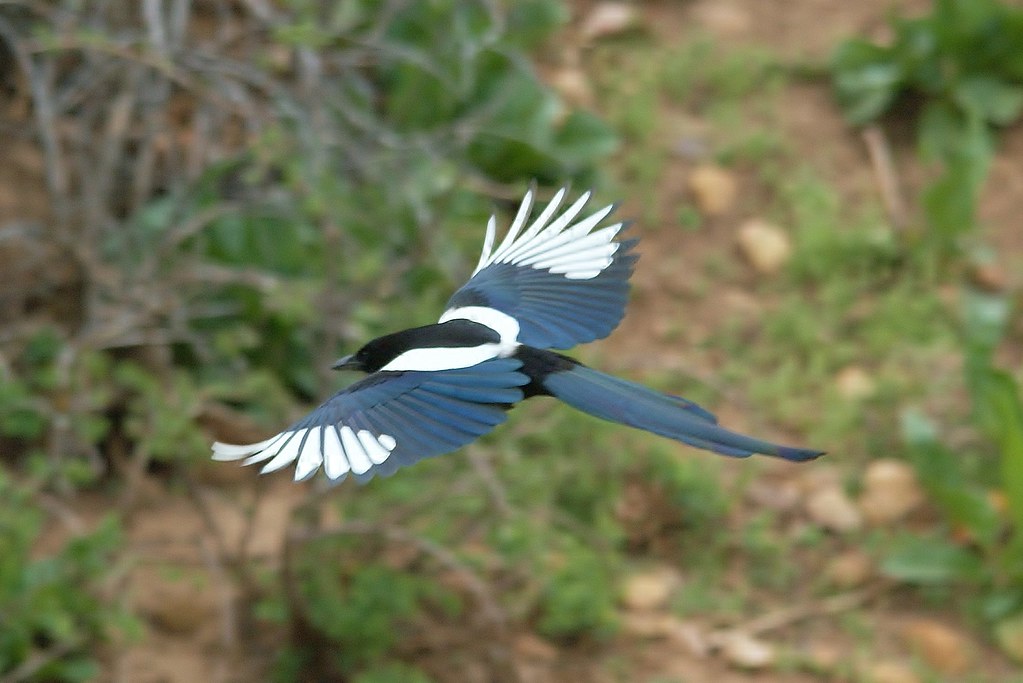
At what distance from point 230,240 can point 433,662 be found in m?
1.04

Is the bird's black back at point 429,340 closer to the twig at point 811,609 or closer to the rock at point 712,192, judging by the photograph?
the twig at point 811,609

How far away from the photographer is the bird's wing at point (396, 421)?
5.07 feet

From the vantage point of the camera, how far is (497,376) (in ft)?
5.62

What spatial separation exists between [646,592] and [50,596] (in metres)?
1.28

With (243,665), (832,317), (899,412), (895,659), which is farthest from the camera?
(832,317)

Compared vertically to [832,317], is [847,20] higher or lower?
higher

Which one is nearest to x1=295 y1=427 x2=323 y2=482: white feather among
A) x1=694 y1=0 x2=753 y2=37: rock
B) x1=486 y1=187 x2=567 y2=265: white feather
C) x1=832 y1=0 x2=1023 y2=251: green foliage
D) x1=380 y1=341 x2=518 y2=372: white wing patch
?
x1=380 y1=341 x2=518 y2=372: white wing patch

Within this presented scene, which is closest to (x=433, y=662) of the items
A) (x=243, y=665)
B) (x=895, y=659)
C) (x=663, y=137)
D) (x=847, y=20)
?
(x=243, y=665)

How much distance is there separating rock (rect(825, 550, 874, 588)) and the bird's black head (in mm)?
1575

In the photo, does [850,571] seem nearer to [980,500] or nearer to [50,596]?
[980,500]

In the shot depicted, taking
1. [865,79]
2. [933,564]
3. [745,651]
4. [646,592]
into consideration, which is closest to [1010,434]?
[933,564]

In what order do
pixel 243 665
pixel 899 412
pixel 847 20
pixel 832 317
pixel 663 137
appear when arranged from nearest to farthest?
1. pixel 243 665
2. pixel 899 412
3. pixel 832 317
4. pixel 663 137
5. pixel 847 20

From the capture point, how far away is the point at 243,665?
2791mm

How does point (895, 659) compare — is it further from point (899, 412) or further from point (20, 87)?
point (20, 87)
